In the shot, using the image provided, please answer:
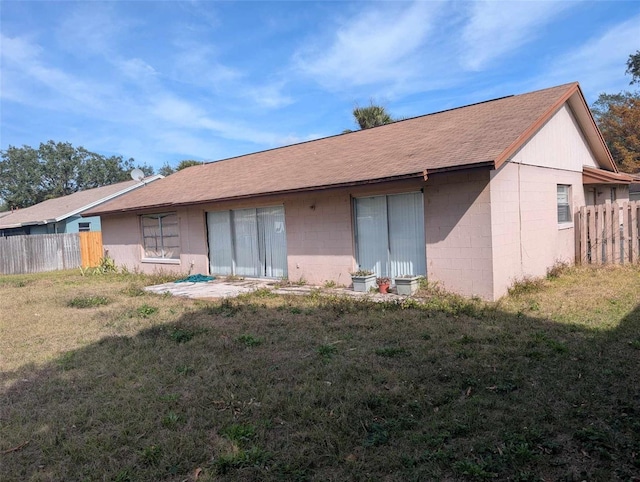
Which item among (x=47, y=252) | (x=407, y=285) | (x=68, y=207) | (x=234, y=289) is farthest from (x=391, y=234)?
(x=68, y=207)

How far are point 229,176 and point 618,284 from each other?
1168 cm

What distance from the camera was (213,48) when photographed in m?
13.5

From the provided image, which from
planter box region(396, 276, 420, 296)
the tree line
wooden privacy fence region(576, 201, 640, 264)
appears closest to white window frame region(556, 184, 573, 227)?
wooden privacy fence region(576, 201, 640, 264)

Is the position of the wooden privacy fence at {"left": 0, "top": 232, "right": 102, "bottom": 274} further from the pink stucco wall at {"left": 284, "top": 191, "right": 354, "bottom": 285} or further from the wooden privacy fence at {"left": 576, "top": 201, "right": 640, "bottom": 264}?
the wooden privacy fence at {"left": 576, "top": 201, "right": 640, "bottom": 264}

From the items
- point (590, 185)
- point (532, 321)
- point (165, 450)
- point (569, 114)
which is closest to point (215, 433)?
point (165, 450)

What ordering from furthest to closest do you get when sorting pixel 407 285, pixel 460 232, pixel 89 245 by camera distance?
pixel 89 245, pixel 407 285, pixel 460 232

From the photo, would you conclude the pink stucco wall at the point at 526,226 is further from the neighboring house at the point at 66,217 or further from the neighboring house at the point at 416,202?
the neighboring house at the point at 66,217

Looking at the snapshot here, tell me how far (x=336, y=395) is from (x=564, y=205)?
996cm

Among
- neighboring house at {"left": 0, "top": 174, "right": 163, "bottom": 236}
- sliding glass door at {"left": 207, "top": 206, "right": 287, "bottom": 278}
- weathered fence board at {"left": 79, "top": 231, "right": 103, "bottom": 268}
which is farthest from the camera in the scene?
neighboring house at {"left": 0, "top": 174, "right": 163, "bottom": 236}

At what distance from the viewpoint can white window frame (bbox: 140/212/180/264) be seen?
14914mm

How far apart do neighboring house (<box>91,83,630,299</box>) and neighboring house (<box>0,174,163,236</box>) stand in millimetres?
12128

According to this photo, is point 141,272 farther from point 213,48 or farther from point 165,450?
point 165,450

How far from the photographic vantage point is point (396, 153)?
10.3 meters

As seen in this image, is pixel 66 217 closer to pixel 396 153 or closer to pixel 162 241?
pixel 162 241
